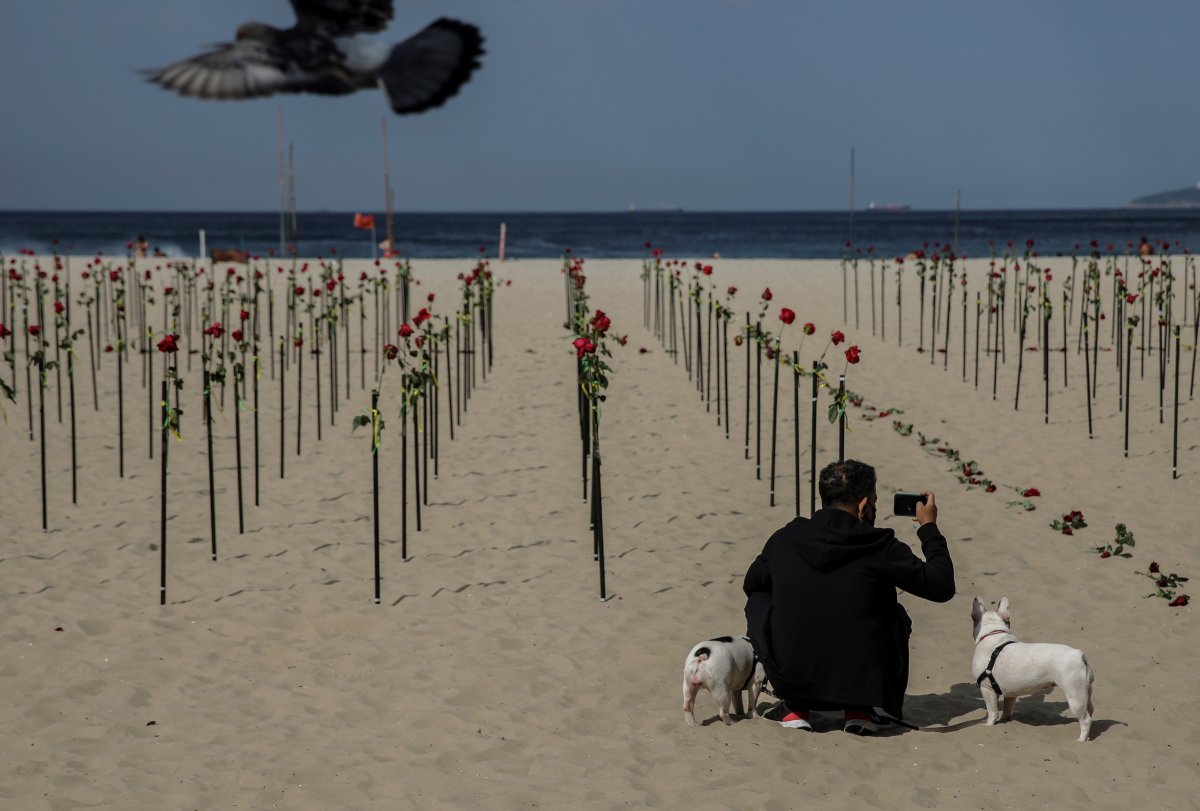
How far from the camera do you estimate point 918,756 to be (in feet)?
16.7

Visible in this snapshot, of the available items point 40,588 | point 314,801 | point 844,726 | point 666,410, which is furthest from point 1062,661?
point 666,410

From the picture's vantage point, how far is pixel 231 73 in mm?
5004

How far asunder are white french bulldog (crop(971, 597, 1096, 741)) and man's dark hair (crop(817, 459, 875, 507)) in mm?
899

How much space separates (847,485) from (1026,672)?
1081 millimetres

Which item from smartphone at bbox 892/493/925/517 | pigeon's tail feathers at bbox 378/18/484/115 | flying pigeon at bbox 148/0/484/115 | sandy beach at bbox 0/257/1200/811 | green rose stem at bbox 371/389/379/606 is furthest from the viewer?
green rose stem at bbox 371/389/379/606

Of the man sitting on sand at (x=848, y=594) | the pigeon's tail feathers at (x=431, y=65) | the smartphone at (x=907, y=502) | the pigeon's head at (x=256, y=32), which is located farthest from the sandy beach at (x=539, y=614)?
the pigeon's head at (x=256, y=32)

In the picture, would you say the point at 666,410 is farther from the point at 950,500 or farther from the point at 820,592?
the point at 820,592

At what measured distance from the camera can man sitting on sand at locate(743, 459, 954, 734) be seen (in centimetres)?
509

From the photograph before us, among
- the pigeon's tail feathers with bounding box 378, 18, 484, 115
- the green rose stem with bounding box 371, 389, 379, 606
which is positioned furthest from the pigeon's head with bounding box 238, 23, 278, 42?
the green rose stem with bounding box 371, 389, 379, 606

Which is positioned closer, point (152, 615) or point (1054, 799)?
point (1054, 799)

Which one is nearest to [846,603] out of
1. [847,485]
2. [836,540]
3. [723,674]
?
[836,540]

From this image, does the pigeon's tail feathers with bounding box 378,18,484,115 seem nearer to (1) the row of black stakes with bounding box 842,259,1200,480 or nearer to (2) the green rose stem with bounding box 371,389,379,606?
(2) the green rose stem with bounding box 371,389,379,606

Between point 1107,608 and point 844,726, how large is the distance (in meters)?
2.66

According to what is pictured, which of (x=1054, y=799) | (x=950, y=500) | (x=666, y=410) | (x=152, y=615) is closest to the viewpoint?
(x=1054, y=799)
